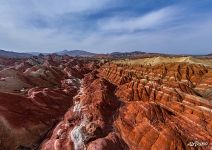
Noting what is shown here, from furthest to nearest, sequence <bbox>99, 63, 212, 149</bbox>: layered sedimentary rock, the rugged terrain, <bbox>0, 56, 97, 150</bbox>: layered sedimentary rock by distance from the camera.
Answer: <bbox>0, 56, 97, 150</bbox>: layered sedimentary rock, the rugged terrain, <bbox>99, 63, 212, 149</bbox>: layered sedimentary rock

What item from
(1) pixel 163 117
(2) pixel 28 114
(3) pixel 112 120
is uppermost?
(1) pixel 163 117

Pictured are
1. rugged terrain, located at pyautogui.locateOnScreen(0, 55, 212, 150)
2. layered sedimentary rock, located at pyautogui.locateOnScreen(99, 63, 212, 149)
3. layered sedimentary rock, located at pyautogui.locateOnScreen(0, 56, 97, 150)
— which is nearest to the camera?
layered sedimentary rock, located at pyautogui.locateOnScreen(99, 63, 212, 149)

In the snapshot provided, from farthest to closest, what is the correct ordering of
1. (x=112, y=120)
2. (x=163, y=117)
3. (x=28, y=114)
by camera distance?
(x=28, y=114)
(x=112, y=120)
(x=163, y=117)

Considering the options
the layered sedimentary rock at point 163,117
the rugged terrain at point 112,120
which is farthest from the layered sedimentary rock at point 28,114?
the layered sedimentary rock at point 163,117

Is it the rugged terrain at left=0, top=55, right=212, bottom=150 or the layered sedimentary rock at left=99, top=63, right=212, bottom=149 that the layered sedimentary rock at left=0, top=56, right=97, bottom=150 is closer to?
the rugged terrain at left=0, top=55, right=212, bottom=150

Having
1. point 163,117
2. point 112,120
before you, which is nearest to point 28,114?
point 112,120

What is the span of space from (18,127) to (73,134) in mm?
10894

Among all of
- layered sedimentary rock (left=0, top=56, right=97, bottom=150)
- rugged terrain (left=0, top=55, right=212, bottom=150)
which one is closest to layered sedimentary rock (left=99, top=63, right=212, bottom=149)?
rugged terrain (left=0, top=55, right=212, bottom=150)

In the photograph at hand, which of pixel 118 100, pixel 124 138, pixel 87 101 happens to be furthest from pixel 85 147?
pixel 118 100

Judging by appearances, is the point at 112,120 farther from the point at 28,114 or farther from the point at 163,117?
the point at 28,114

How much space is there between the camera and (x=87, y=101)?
5694cm

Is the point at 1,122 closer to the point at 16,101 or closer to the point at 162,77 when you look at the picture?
the point at 16,101

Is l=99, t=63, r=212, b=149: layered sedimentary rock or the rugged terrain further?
the rugged terrain

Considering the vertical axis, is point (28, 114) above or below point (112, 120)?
above
